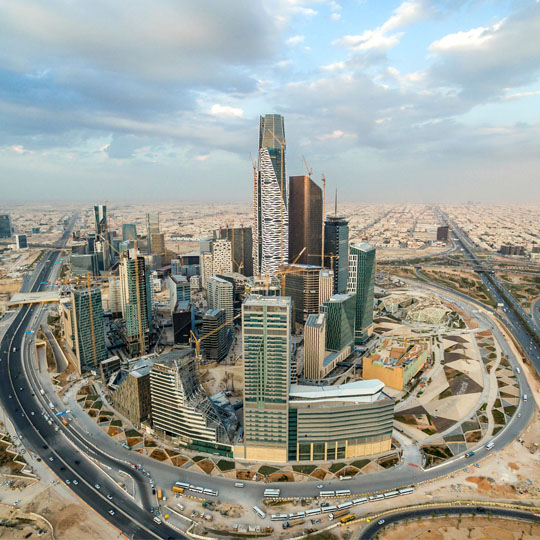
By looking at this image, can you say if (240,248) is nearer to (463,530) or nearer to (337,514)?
(337,514)

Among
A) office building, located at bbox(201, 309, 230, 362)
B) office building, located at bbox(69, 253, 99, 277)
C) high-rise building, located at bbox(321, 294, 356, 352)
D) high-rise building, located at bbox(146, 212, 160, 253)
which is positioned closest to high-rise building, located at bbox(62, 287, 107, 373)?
office building, located at bbox(201, 309, 230, 362)

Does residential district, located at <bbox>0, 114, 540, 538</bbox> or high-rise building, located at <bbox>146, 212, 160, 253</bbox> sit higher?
high-rise building, located at <bbox>146, 212, 160, 253</bbox>

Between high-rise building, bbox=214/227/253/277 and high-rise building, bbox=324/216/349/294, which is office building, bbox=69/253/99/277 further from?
high-rise building, bbox=324/216/349/294

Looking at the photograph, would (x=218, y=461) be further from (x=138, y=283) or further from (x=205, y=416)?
(x=138, y=283)

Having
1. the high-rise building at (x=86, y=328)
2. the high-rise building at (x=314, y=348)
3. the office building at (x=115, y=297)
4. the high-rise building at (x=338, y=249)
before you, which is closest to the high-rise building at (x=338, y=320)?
the high-rise building at (x=314, y=348)

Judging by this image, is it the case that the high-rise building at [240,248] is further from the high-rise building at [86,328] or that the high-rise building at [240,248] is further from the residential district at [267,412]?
the high-rise building at [86,328]

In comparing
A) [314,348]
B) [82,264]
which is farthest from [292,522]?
[82,264]

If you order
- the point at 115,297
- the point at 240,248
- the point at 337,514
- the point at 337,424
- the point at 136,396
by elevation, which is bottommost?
the point at 337,514
